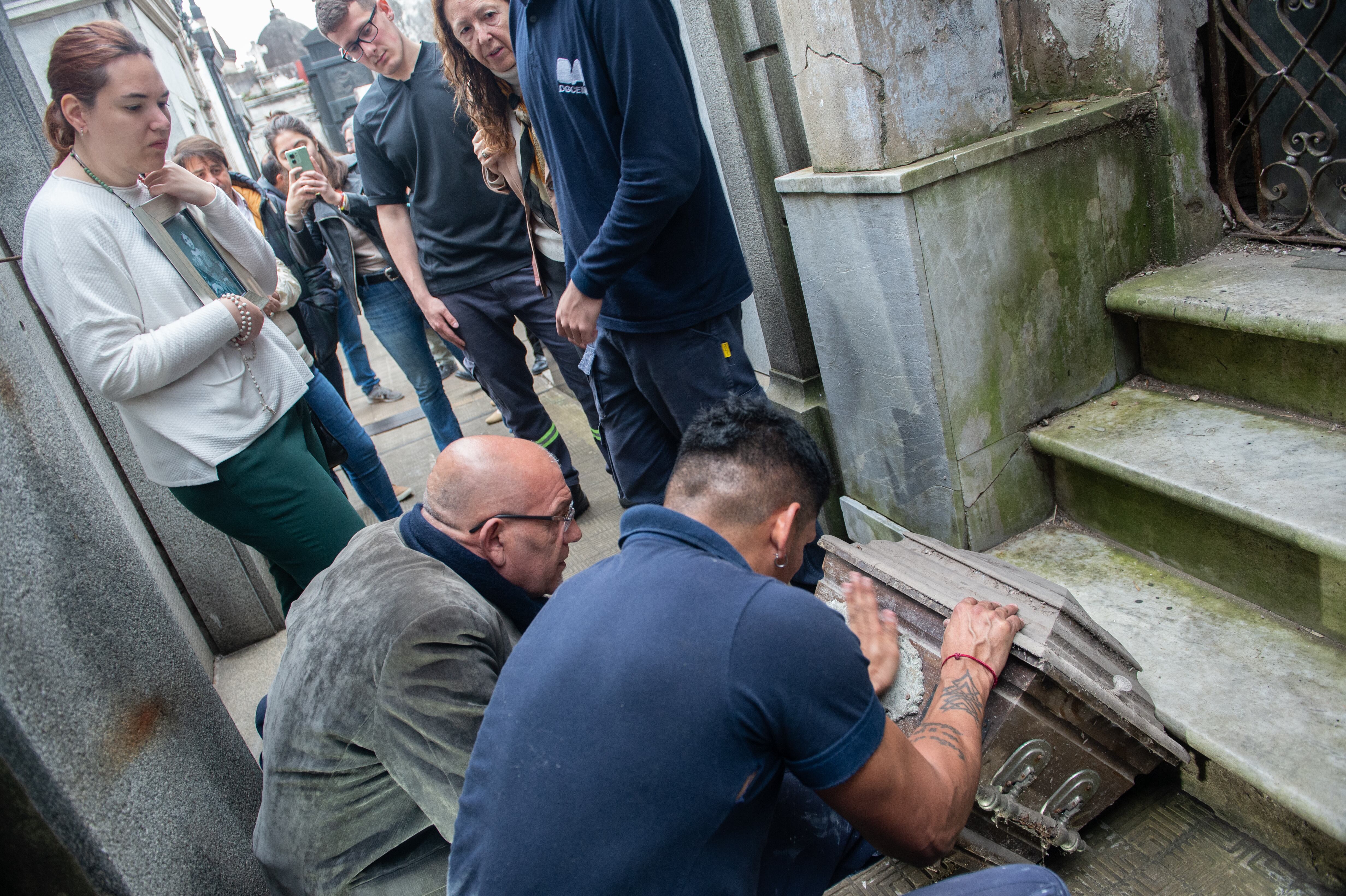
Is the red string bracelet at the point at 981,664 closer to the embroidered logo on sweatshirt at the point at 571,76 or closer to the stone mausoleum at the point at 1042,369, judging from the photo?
the stone mausoleum at the point at 1042,369

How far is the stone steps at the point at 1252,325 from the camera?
217 centimetres

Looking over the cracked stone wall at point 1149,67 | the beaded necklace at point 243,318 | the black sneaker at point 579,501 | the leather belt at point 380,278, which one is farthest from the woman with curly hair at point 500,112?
the cracked stone wall at point 1149,67

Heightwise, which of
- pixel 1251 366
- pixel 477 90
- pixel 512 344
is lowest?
pixel 1251 366

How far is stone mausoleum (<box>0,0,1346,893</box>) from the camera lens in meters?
1.78

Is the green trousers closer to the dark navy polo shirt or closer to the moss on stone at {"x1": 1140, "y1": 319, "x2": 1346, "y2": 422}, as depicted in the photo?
the dark navy polo shirt

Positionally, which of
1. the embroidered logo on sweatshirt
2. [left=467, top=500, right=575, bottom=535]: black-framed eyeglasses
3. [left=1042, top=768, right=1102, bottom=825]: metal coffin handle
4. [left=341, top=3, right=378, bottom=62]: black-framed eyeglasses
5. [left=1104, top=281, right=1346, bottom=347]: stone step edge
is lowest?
[left=1042, top=768, right=1102, bottom=825]: metal coffin handle

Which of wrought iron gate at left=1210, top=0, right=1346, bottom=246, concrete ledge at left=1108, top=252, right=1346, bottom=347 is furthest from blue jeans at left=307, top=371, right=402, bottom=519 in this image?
wrought iron gate at left=1210, top=0, right=1346, bottom=246

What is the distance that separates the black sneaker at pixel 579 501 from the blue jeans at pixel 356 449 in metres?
0.78

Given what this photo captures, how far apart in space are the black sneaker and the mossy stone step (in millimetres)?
2099

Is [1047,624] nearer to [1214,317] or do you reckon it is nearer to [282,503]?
[1214,317]

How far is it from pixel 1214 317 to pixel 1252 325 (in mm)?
114

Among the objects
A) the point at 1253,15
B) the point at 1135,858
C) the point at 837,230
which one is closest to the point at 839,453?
the point at 837,230

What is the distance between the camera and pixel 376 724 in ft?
5.65

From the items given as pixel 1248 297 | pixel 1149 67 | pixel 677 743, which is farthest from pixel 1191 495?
pixel 677 743
